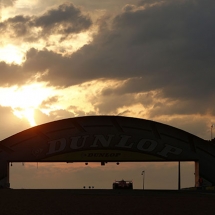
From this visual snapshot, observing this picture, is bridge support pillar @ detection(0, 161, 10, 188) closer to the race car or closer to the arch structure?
the arch structure

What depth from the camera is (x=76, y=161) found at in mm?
63281

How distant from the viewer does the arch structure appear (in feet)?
206

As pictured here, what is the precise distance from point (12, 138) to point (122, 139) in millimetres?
13306

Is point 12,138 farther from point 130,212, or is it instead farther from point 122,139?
point 130,212

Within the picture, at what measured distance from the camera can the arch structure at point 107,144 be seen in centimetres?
6272

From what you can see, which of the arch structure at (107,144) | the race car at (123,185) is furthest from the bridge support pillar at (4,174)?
the race car at (123,185)

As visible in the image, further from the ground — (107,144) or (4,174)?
(107,144)

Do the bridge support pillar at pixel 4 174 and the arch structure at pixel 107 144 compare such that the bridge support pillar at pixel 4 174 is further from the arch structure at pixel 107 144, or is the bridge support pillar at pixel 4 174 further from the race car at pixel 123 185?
the race car at pixel 123 185

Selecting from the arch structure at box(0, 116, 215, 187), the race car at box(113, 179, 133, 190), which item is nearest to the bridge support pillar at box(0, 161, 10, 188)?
the arch structure at box(0, 116, 215, 187)

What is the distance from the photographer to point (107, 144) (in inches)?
2468

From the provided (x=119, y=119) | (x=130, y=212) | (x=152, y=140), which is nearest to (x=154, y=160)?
(x=152, y=140)

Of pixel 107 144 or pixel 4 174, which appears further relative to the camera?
pixel 4 174

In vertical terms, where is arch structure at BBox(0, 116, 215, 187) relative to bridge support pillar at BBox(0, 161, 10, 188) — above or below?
above

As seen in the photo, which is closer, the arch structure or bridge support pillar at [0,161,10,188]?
bridge support pillar at [0,161,10,188]
